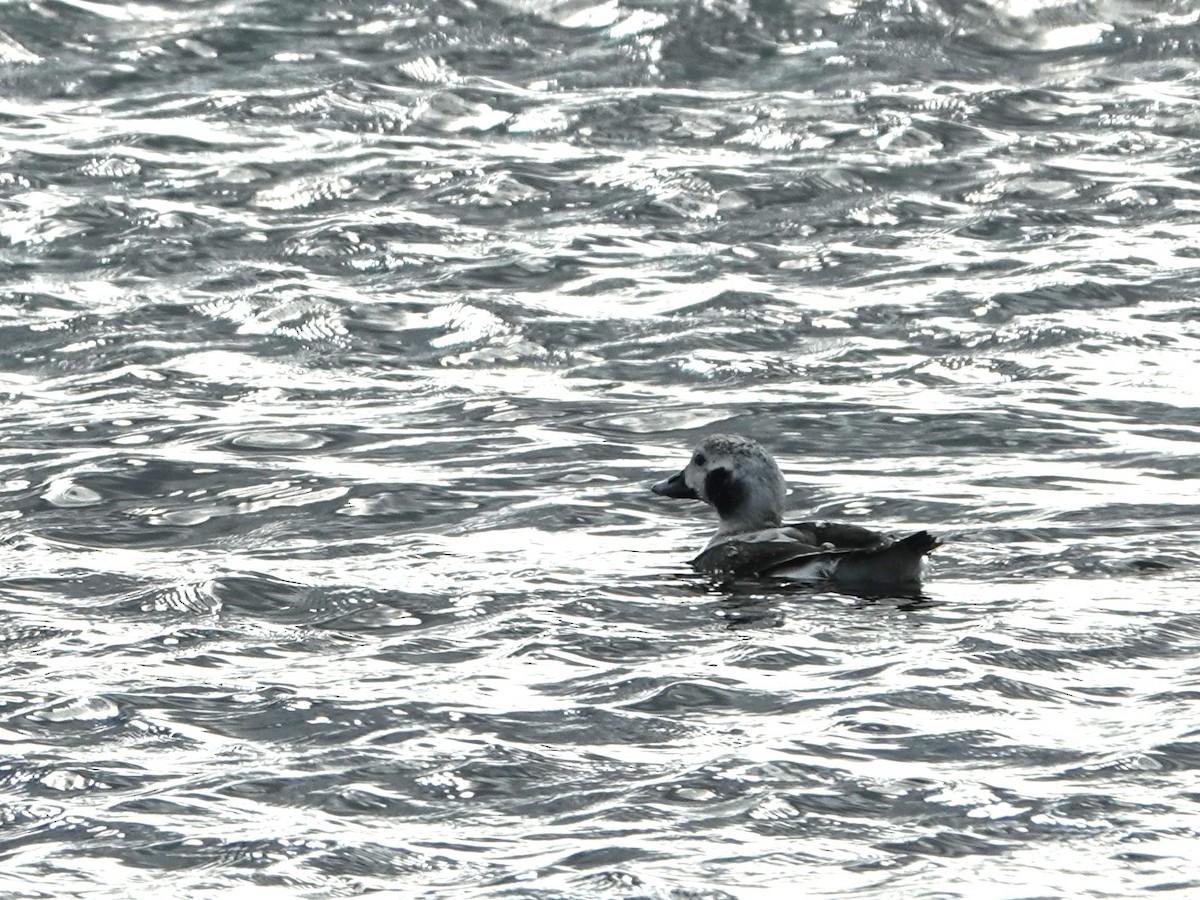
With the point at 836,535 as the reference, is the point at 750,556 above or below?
below

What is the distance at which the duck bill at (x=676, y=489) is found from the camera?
12.6 meters

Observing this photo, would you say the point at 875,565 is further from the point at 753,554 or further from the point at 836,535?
the point at 753,554

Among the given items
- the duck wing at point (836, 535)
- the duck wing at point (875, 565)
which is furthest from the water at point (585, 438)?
the duck wing at point (836, 535)

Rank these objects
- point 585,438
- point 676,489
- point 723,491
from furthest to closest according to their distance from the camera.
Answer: point 585,438 < point 676,489 < point 723,491

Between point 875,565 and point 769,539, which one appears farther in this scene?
point 769,539

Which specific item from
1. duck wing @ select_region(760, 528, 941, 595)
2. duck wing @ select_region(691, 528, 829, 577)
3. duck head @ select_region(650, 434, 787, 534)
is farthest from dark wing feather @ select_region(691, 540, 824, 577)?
duck head @ select_region(650, 434, 787, 534)

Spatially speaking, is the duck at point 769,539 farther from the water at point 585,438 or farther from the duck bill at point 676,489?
the water at point 585,438

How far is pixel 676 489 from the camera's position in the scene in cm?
1266

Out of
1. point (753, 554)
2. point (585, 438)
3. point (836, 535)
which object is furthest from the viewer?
point (585, 438)

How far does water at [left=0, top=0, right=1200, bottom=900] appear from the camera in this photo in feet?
26.9

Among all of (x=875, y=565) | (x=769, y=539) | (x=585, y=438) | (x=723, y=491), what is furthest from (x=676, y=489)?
(x=875, y=565)

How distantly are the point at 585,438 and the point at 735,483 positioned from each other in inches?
68.4

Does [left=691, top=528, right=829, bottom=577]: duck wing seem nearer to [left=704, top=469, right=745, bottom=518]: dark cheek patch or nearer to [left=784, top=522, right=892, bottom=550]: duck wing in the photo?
[left=784, top=522, right=892, bottom=550]: duck wing

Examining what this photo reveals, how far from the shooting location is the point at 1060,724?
29.4 feet
